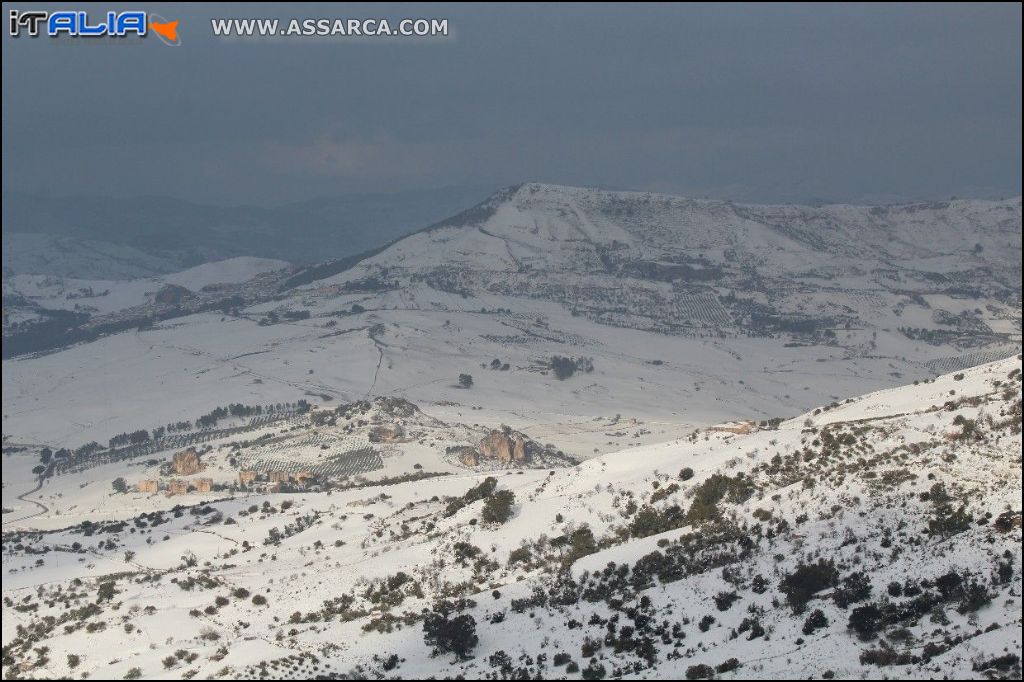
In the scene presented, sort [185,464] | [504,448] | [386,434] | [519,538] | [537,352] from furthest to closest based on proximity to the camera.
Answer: [537,352]
[386,434]
[504,448]
[185,464]
[519,538]

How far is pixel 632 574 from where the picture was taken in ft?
130

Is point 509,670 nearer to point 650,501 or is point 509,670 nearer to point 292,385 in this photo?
point 650,501

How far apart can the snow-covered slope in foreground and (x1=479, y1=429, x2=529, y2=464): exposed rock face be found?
1308 inches

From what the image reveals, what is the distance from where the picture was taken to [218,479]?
88.7 meters

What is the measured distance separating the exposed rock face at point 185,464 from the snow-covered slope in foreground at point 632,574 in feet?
100

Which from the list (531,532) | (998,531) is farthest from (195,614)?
(998,531)

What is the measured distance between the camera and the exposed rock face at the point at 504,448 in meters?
94.0

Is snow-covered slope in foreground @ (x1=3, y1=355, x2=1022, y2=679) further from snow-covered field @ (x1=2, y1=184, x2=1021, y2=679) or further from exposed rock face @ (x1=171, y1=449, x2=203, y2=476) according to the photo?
exposed rock face @ (x1=171, y1=449, x2=203, y2=476)

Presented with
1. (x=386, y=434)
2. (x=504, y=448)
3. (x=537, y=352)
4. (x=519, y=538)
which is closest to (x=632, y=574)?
(x=519, y=538)

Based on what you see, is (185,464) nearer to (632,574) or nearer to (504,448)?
(504,448)

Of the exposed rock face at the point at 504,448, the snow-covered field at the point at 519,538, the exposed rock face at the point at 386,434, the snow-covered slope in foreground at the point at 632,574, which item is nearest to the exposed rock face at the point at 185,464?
the snow-covered field at the point at 519,538

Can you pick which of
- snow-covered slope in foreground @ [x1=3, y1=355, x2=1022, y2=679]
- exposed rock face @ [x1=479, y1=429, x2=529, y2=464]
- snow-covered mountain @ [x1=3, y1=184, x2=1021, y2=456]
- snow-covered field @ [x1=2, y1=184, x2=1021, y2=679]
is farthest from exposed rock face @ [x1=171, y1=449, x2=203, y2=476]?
snow-covered slope in foreground @ [x1=3, y1=355, x2=1022, y2=679]

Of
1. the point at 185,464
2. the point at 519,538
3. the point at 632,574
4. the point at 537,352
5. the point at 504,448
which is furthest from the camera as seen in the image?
the point at 537,352

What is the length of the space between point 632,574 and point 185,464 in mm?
61007
